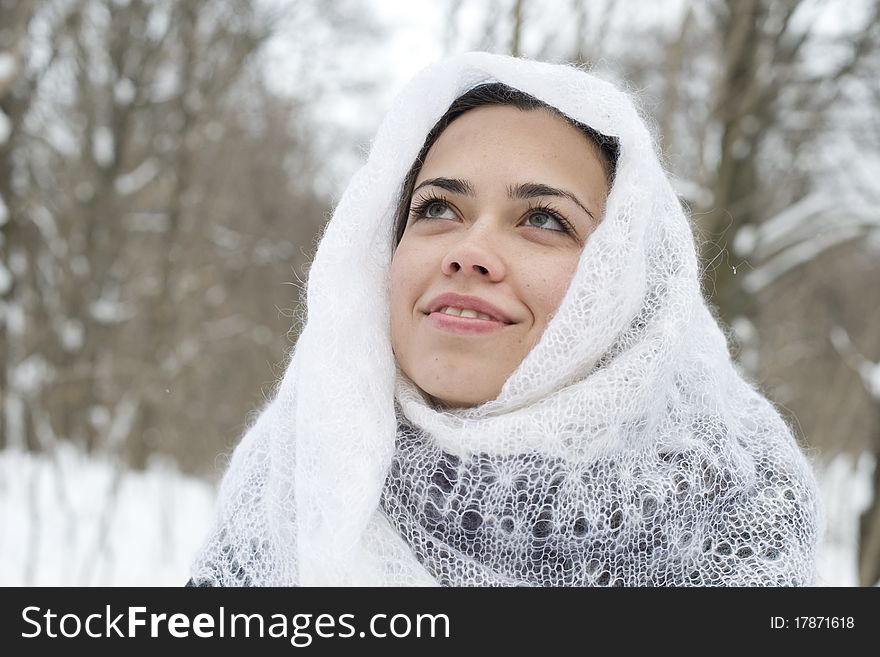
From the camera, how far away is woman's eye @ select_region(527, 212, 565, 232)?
1495 mm

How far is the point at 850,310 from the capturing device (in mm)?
14836

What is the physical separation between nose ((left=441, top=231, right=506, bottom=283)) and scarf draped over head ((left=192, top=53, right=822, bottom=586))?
13cm

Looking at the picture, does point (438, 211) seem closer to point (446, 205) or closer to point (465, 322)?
point (446, 205)

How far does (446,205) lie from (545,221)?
19 cm

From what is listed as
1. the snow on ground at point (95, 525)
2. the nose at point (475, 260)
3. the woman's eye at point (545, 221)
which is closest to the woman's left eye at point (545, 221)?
the woman's eye at point (545, 221)

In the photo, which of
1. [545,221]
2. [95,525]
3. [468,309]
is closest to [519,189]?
[545,221]

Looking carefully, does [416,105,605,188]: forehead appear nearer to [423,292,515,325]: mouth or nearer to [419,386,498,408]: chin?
[423,292,515,325]: mouth

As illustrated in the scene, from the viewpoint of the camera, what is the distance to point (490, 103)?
5.29ft

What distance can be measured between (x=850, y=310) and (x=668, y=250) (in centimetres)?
1493

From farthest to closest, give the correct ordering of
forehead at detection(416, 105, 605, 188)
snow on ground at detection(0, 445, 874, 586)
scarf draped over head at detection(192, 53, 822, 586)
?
1. snow on ground at detection(0, 445, 874, 586)
2. forehead at detection(416, 105, 605, 188)
3. scarf draped over head at detection(192, 53, 822, 586)

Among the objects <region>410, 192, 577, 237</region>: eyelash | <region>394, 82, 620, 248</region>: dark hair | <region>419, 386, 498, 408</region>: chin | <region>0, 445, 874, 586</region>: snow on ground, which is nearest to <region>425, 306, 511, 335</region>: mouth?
<region>419, 386, 498, 408</region>: chin

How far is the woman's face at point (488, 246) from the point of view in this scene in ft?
4.68

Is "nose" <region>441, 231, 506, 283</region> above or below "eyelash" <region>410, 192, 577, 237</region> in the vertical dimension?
below
